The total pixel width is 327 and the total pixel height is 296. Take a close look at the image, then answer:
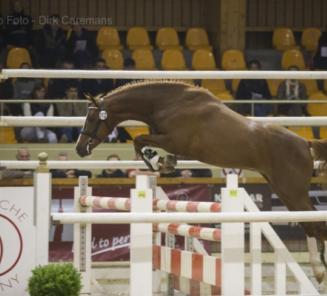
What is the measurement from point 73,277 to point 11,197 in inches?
73.9

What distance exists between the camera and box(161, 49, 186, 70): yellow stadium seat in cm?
1405

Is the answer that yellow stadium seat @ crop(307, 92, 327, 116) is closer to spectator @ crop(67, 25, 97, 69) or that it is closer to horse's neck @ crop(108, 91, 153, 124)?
spectator @ crop(67, 25, 97, 69)

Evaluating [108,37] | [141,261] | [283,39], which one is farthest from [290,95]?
[141,261]

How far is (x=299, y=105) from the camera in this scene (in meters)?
12.8

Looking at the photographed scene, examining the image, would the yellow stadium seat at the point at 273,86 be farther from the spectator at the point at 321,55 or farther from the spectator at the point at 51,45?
the spectator at the point at 51,45

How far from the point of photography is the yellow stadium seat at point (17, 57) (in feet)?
43.8

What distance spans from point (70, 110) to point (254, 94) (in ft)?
Answer: 9.50

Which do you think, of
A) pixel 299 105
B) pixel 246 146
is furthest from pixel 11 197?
pixel 299 105

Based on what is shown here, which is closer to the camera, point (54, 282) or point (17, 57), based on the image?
point (54, 282)

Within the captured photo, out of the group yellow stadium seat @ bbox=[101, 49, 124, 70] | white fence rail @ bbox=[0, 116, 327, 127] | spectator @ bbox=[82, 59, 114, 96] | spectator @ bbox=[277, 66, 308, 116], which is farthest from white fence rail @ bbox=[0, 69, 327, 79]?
yellow stadium seat @ bbox=[101, 49, 124, 70]

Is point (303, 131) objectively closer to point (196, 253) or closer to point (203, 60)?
point (203, 60)

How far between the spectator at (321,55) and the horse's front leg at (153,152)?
8.48 metres

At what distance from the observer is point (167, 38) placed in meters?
15.0

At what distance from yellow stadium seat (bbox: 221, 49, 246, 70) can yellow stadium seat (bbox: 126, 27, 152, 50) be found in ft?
4.75
